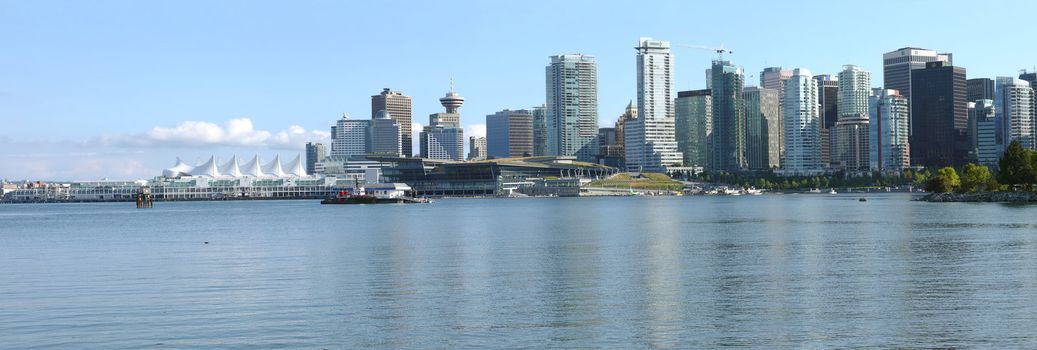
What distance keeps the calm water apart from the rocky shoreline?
78.3m

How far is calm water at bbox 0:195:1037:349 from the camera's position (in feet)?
95.3

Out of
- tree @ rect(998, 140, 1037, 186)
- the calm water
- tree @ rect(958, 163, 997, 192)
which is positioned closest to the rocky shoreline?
tree @ rect(998, 140, 1037, 186)

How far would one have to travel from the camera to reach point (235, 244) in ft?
240

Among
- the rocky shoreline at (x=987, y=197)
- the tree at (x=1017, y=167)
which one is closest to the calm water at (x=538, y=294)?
the tree at (x=1017, y=167)

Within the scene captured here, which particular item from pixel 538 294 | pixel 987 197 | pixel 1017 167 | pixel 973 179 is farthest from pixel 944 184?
pixel 538 294

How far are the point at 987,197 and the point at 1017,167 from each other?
9.58 m

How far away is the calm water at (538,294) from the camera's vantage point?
1144 inches

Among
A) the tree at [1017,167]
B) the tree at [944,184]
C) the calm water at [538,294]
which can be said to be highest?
the tree at [1017,167]

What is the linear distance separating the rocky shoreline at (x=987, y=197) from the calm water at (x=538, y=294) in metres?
78.3

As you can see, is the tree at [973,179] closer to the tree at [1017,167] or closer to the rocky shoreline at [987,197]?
the rocky shoreline at [987,197]

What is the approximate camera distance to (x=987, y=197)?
14962cm

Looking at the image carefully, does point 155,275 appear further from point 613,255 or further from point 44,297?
point 613,255

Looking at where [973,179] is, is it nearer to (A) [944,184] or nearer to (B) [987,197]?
(A) [944,184]

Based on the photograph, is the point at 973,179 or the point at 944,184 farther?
the point at 944,184
